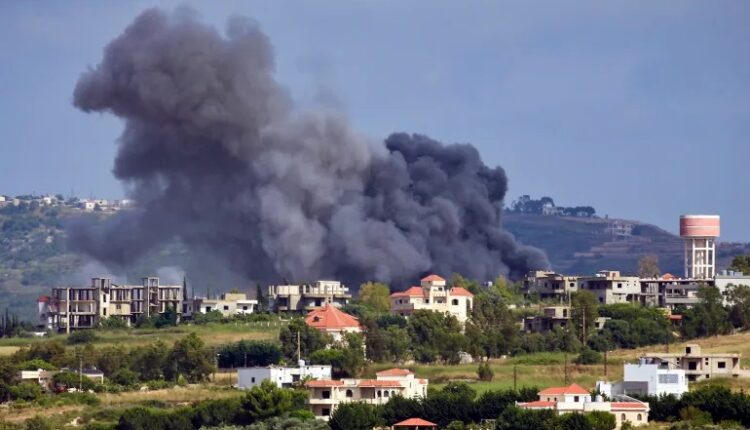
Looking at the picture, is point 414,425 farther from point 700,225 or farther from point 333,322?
point 700,225

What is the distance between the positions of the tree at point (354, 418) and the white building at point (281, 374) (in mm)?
6013

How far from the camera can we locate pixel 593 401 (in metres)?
65.8

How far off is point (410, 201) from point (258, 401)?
1539 inches

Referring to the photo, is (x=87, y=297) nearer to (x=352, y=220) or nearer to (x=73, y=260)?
(x=352, y=220)

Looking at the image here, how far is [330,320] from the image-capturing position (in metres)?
84.6

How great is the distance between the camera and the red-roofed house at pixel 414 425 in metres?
66.1

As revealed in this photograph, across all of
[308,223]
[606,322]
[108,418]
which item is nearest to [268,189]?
[308,223]

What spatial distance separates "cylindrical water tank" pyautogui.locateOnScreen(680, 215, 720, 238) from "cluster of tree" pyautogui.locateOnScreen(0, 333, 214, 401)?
33.7 metres

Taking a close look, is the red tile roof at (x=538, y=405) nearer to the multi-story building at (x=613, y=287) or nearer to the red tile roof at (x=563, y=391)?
the red tile roof at (x=563, y=391)

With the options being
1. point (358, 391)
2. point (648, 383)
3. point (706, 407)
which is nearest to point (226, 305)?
point (358, 391)

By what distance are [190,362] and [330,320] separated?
9638mm

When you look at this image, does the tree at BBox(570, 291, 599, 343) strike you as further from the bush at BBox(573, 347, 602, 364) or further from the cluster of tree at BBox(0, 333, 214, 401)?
the cluster of tree at BBox(0, 333, 214, 401)

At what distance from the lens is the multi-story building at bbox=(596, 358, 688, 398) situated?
68.8 metres

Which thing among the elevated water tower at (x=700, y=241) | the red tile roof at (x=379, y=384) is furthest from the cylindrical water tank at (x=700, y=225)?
the red tile roof at (x=379, y=384)
